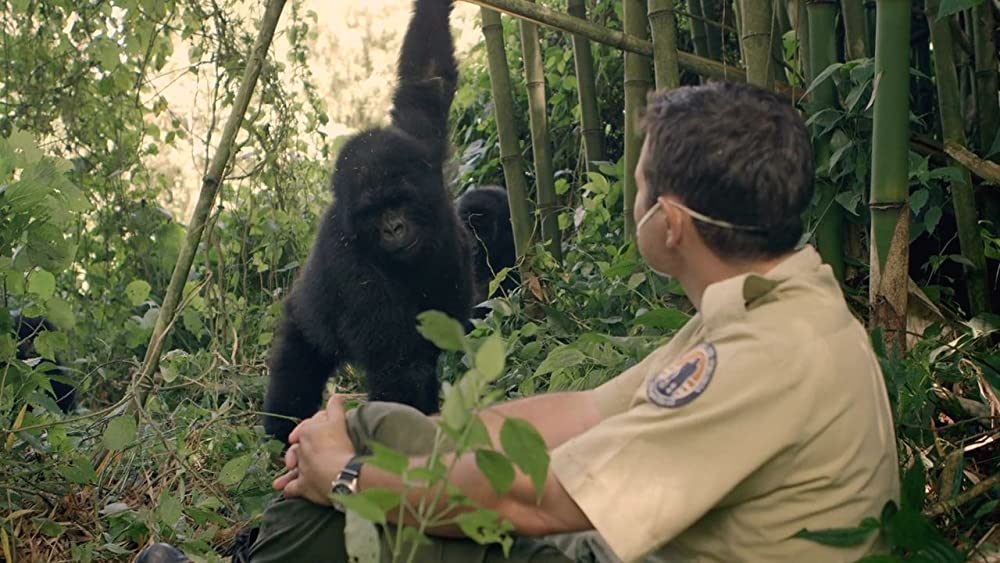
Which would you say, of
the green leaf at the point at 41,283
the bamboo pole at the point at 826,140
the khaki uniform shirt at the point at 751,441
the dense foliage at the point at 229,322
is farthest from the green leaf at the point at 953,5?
the green leaf at the point at 41,283

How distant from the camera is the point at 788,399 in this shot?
69.5 inches

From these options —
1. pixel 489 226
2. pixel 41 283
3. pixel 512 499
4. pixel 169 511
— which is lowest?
pixel 169 511

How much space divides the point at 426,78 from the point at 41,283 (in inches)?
74.1

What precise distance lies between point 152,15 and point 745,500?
10.8 ft

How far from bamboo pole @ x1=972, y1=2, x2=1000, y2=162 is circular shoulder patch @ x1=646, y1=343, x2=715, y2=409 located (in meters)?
2.32

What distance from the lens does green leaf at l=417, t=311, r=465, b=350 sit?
5.25 ft

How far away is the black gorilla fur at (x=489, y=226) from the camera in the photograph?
6543 mm

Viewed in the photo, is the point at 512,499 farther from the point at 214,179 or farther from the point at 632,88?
the point at 632,88

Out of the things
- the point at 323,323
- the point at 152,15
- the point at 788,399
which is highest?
the point at 152,15

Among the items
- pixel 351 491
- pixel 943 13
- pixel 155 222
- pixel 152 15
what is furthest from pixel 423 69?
pixel 351 491

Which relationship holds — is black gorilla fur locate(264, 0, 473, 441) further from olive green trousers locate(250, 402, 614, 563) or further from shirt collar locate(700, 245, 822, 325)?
shirt collar locate(700, 245, 822, 325)

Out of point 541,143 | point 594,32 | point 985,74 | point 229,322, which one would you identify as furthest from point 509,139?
point 985,74

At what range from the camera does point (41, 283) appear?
11.3 feet

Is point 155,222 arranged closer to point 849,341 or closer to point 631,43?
point 631,43
